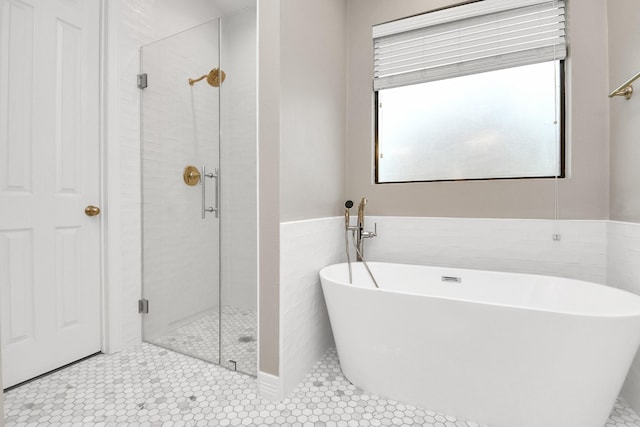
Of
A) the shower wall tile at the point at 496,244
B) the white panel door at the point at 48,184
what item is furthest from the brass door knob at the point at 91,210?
the shower wall tile at the point at 496,244

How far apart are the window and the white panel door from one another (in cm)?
191

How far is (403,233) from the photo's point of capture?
85.5 inches

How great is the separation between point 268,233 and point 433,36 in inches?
71.0

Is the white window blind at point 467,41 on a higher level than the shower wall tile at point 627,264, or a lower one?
higher

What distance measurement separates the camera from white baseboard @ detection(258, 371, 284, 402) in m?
1.49

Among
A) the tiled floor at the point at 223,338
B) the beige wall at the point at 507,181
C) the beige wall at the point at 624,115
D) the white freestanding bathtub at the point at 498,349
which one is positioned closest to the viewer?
the white freestanding bathtub at the point at 498,349

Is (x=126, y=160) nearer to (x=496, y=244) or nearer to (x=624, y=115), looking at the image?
(x=496, y=244)

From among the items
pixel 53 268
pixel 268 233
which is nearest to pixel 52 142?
pixel 53 268

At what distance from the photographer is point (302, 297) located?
1687 millimetres

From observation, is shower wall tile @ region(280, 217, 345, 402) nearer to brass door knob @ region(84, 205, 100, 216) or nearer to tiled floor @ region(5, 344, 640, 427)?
tiled floor @ region(5, 344, 640, 427)

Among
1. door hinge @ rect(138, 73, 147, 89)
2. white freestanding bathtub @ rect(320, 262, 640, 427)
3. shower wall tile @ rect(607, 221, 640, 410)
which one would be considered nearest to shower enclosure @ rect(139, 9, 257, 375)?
door hinge @ rect(138, 73, 147, 89)

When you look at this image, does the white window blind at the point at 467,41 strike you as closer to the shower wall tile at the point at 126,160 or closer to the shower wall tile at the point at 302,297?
the shower wall tile at the point at 302,297

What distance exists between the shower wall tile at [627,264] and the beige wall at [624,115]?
0.06m

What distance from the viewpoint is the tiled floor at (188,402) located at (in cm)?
133
